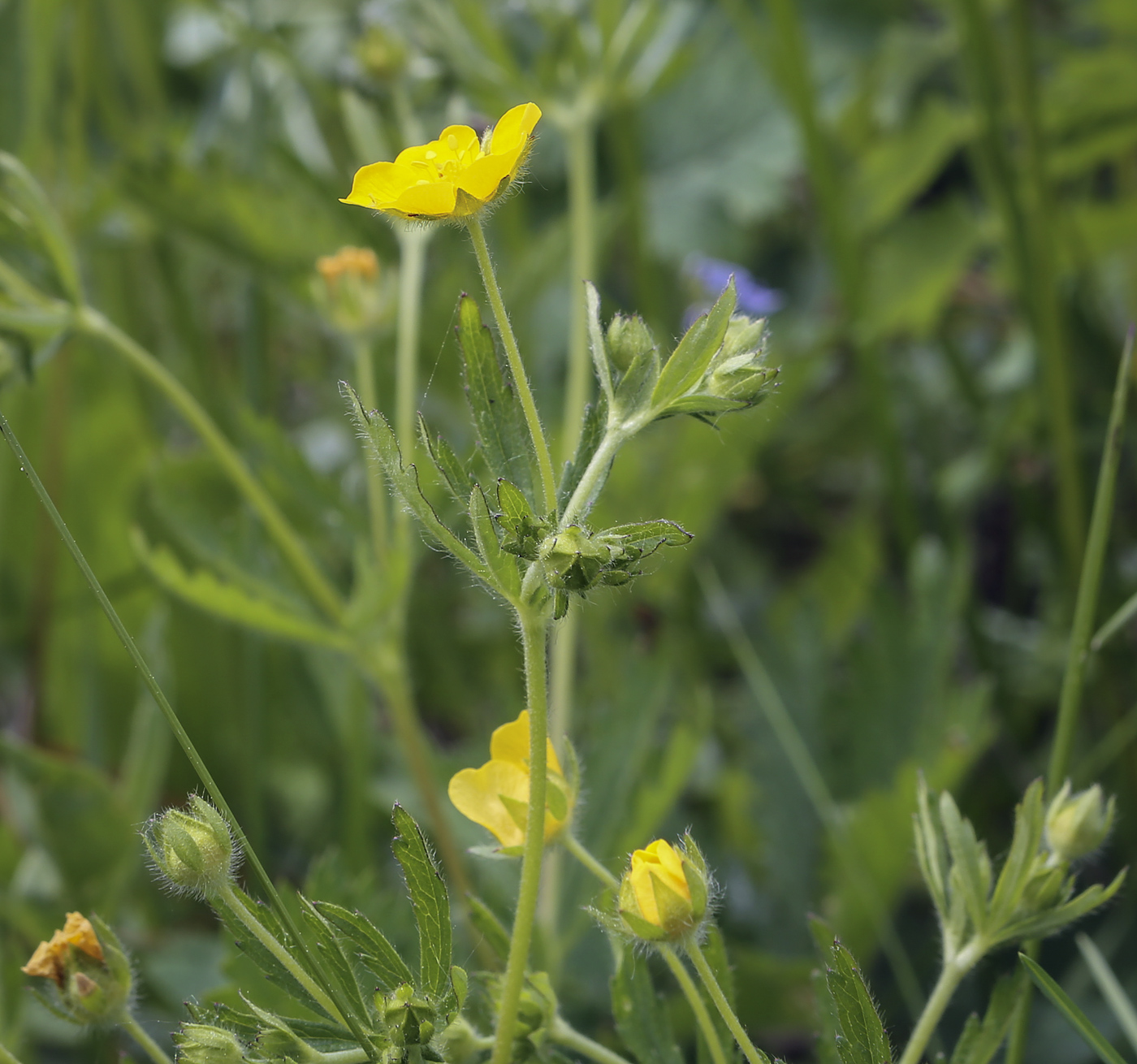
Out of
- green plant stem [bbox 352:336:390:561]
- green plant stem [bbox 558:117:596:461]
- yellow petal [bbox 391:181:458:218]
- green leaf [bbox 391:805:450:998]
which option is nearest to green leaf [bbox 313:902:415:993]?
green leaf [bbox 391:805:450:998]

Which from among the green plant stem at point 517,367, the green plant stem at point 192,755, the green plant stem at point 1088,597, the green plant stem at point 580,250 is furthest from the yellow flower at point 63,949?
the green plant stem at point 580,250

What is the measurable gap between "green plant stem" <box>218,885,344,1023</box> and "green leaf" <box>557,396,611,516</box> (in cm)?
25

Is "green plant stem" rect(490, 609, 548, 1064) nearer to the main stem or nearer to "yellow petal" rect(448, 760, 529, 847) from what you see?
"yellow petal" rect(448, 760, 529, 847)

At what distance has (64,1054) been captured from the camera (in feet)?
4.33

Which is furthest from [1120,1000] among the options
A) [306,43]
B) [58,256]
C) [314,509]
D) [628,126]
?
[306,43]

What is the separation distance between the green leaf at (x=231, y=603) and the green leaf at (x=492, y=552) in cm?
54

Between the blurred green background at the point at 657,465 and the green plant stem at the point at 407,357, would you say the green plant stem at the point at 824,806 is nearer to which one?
the blurred green background at the point at 657,465

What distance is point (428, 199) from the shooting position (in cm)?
54

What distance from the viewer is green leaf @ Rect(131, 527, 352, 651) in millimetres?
1047

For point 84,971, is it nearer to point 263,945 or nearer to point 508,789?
point 263,945

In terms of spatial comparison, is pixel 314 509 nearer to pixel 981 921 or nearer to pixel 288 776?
pixel 288 776

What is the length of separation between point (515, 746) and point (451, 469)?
16 centimetres

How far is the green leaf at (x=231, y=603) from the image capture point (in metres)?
1.05

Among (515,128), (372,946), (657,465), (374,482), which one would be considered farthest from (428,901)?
(657,465)
